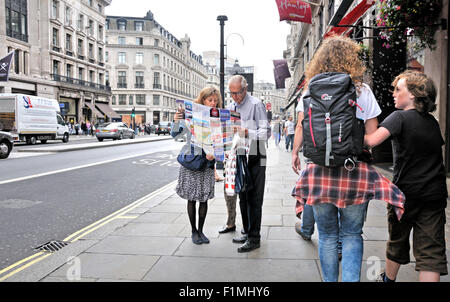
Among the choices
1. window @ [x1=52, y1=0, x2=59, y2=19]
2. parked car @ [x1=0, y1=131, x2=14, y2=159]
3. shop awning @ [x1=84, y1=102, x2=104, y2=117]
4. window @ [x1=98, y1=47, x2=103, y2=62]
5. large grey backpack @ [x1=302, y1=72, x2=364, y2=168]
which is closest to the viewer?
large grey backpack @ [x1=302, y1=72, x2=364, y2=168]

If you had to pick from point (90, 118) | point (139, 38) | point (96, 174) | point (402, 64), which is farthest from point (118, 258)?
point (139, 38)

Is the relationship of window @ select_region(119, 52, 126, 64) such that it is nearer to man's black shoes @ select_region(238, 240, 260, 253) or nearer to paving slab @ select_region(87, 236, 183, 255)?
paving slab @ select_region(87, 236, 183, 255)

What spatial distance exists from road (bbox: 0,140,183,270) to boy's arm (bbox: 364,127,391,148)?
11.7 feet

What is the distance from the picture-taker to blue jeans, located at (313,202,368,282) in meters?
2.47

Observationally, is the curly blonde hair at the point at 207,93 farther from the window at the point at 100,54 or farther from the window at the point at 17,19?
the window at the point at 100,54

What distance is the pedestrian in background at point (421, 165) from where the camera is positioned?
8.16ft

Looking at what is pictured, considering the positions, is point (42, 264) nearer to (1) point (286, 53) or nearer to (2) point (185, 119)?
(2) point (185, 119)

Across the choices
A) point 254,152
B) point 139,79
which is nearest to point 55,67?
point 139,79

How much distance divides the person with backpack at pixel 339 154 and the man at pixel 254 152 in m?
1.26

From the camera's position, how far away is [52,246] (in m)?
4.16

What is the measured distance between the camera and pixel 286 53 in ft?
247

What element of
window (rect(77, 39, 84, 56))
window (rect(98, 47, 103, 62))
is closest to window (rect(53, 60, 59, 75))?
window (rect(77, 39, 84, 56))

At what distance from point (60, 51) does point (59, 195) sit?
38.3m

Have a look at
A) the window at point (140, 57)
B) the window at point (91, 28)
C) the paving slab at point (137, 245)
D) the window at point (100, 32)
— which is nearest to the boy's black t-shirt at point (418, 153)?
the paving slab at point (137, 245)
